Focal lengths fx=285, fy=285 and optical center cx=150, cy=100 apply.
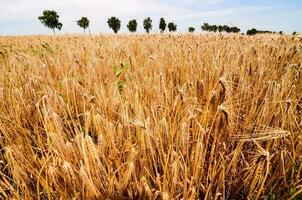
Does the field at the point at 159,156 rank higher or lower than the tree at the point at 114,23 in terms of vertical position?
lower

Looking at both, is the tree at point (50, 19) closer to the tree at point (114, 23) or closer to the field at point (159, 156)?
the tree at point (114, 23)

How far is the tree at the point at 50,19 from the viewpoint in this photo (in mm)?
50281

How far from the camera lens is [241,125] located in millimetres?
1551

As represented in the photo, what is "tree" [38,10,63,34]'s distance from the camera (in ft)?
165

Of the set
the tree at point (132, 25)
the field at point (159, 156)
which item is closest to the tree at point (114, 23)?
the tree at point (132, 25)

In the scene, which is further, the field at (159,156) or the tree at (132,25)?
the tree at (132,25)

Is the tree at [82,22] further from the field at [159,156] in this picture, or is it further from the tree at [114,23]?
the field at [159,156]

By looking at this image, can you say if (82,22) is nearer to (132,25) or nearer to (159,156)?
(132,25)

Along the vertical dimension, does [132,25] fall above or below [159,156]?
above

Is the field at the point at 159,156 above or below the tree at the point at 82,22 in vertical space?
below

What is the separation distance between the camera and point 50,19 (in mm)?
50469

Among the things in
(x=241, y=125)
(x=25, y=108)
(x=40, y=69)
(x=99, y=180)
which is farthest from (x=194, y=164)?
(x=40, y=69)

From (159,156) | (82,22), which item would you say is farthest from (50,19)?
(159,156)

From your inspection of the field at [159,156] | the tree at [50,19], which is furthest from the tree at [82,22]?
the field at [159,156]
